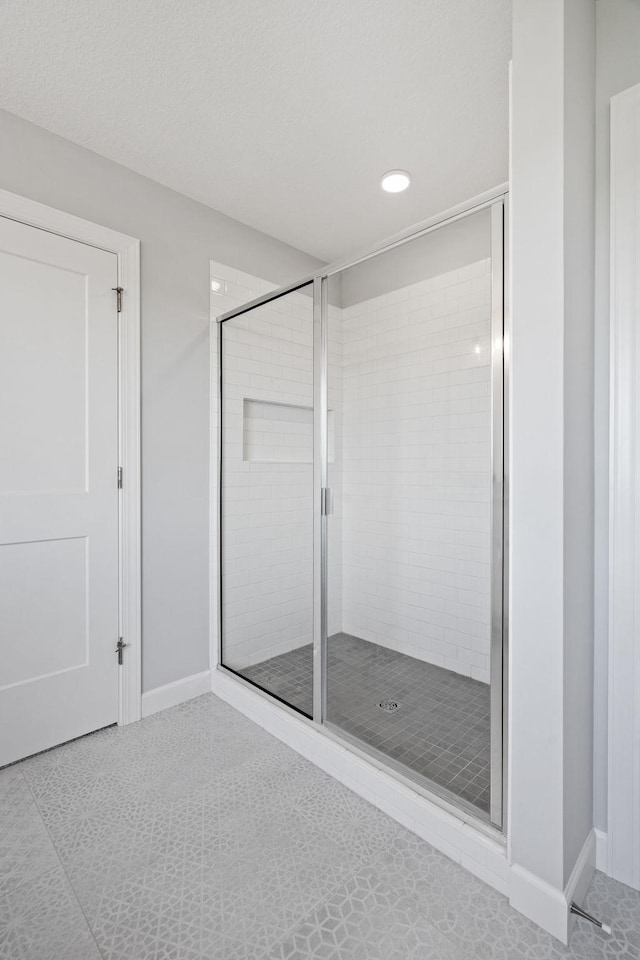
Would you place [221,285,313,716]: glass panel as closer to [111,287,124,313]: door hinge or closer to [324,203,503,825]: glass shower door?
[324,203,503,825]: glass shower door

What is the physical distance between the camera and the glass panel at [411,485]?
7.18ft

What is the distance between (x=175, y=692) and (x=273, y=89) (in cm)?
262

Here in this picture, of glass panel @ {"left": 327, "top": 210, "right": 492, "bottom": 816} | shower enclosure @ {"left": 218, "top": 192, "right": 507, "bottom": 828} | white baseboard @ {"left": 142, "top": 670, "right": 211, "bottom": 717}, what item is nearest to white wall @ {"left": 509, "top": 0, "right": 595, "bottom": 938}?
shower enclosure @ {"left": 218, "top": 192, "right": 507, "bottom": 828}

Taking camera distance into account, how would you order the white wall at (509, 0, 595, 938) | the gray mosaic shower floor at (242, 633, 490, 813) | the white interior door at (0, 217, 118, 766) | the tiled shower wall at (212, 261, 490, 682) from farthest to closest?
the tiled shower wall at (212, 261, 490, 682) < the white interior door at (0, 217, 118, 766) < the gray mosaic shower floor at (242, 633, 490, 813) < the white wall at (509, 0, 595, 938)

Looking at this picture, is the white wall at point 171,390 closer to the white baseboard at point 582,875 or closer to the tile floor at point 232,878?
the tile floor at point 232,878

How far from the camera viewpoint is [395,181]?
2234 millimetres

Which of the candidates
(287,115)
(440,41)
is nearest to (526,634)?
(440,41)

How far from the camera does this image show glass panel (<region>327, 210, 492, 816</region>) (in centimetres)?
219

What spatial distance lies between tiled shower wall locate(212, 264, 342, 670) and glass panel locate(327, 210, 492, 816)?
241 mm

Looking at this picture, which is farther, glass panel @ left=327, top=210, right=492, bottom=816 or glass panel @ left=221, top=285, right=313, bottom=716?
glass panel @ left=221, top=285, right=313, bottom=716

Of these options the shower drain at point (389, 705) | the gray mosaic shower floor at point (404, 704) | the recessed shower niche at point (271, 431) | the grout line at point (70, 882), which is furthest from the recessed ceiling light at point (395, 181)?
the grout line at point (70, 882)

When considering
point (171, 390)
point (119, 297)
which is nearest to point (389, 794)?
point (171, 390)

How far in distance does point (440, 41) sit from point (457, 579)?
7.35 feet

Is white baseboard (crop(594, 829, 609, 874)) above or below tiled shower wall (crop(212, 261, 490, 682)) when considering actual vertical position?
below
